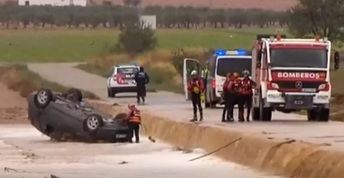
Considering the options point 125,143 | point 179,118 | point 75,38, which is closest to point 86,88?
point 179,118

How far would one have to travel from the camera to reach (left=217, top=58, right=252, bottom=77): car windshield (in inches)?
1865

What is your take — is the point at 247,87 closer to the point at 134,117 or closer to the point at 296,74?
the point at 296,74

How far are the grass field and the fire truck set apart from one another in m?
81.2

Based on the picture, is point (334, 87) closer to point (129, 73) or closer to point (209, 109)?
point (129, 73)

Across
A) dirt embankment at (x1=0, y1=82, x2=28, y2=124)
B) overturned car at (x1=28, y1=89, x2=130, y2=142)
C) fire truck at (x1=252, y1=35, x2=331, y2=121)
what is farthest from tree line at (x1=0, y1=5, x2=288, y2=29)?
fire truck at (x1=252, y1=35, x2=331, y2=121)

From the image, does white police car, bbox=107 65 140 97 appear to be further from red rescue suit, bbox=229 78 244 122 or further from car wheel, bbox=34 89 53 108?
red rescue suit, bbox=229 78 244 122

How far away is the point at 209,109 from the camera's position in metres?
48.4

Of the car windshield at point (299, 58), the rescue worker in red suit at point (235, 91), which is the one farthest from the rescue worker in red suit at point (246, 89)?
the car windshield at point (299, 58)

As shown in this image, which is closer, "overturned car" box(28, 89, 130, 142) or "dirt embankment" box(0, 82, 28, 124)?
"overturned car" box(28, 89, 130, 142)

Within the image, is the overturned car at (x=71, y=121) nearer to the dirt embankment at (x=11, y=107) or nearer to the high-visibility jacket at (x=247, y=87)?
the high-visibility jacket at (x=247, y=87)

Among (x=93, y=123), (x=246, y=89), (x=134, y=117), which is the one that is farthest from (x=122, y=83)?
(x=134, y=117)

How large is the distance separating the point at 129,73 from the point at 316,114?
80.1 ft

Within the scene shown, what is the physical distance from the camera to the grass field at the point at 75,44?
12538 centimetres

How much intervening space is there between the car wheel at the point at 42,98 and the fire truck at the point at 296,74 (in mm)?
6849
